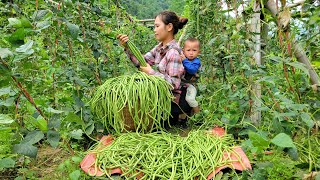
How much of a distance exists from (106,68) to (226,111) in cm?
124

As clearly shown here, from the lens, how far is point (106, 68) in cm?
363

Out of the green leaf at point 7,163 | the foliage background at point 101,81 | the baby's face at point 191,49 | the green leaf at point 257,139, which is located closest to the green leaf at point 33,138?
the foliage background at point 101,81

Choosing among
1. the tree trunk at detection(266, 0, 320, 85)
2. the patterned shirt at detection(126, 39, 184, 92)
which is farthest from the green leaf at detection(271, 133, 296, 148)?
the patterned shirt at detection(126, 39, 184, 92)

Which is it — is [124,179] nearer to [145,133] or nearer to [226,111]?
[145,133]

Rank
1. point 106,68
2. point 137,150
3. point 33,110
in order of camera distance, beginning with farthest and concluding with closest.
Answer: point 106,68
point 137,150
point 33,110

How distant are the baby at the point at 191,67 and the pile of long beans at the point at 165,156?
2.39 feet

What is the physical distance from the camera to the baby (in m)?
3.35

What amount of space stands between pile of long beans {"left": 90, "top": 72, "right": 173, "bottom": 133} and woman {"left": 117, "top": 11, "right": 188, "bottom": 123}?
0.89 ft

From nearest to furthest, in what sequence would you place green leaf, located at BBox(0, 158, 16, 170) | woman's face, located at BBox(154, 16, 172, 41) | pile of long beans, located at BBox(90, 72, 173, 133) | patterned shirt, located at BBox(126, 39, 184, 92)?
green leaf, located at BBox(0, 158, 16, 170) → pile of long beans, located at BBox(90, 72, 173, 133) → patterned shirt, located at BBox(126, 39, 184, 92) → woman's face, located at BBox(154, 16, 172, 41)

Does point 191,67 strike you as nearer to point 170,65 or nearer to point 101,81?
point 170,65

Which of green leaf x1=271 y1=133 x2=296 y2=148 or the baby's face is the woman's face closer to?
the baby's face

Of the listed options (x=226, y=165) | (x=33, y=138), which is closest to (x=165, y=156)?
(x=226, y=165)

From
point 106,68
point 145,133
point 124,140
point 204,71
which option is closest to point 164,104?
point 145,133

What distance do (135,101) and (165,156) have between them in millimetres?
559
